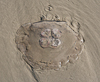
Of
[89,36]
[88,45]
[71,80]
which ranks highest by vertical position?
[89,36]

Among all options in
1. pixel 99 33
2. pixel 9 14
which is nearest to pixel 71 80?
pixel 99 33

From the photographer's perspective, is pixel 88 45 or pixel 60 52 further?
pixel 88 45

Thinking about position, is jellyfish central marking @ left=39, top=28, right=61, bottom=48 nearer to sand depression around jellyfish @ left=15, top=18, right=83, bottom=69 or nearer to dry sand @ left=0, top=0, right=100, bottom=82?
sand depression around jellyfish @ left=15, top=18, right=83, bottom=69

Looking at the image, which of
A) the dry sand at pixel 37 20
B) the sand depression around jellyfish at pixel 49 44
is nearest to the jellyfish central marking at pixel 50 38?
the sand depression around jellyfish at pixel 49 44

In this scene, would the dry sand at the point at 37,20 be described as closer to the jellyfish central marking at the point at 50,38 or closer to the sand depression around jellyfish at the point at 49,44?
the sand depression around jellyfish at the point at 49,44

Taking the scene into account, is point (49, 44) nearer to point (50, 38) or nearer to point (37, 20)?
point (50, 38)

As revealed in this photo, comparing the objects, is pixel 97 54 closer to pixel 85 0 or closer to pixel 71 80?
pixel 71 80

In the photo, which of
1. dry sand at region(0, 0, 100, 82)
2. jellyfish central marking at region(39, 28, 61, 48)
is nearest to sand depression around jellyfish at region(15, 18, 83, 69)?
jellyfish central marking at region(39, 28, 61, 48)
